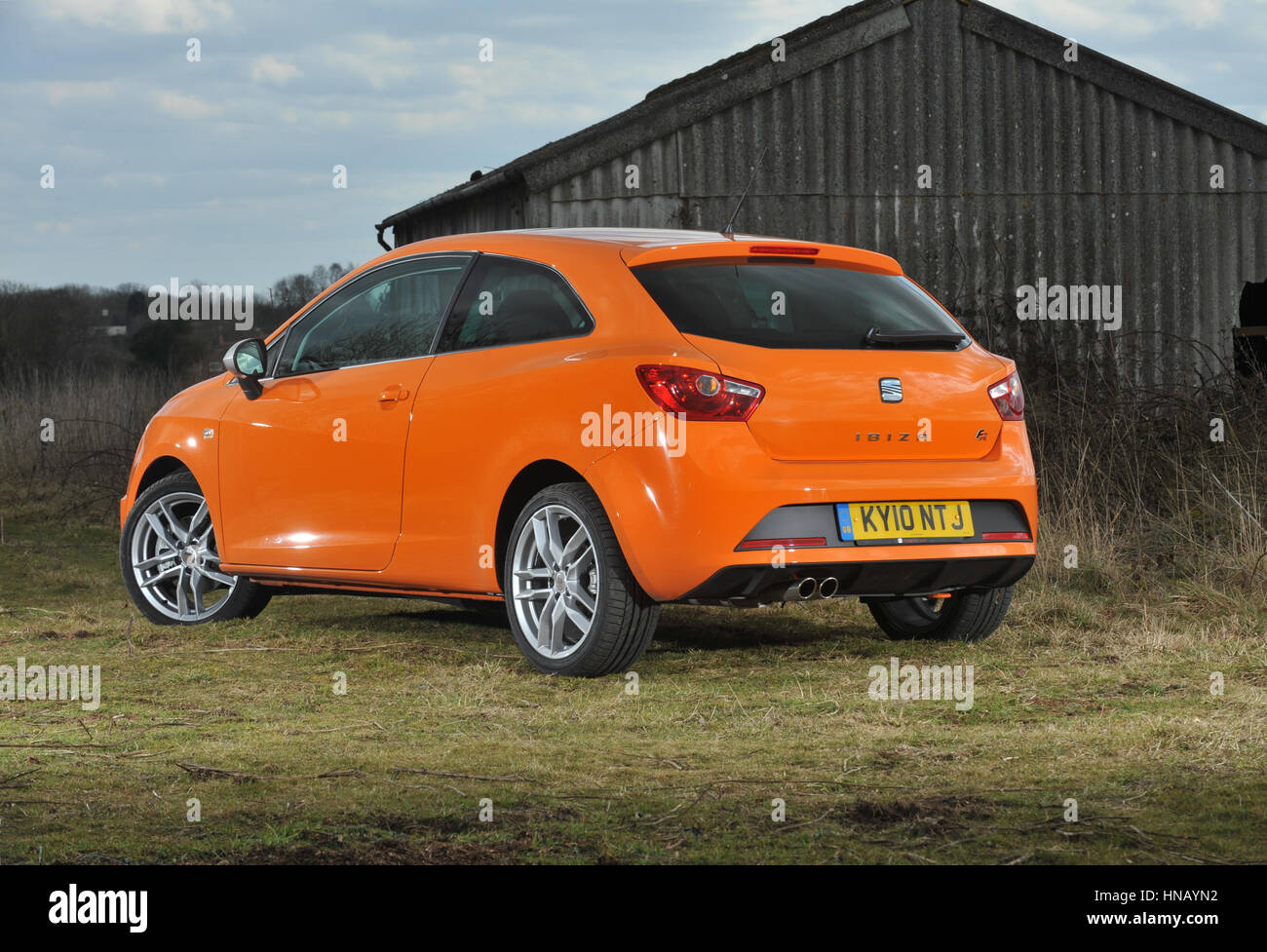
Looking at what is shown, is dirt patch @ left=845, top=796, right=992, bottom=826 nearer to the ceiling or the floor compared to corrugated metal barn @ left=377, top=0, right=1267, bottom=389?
nearer to the floor

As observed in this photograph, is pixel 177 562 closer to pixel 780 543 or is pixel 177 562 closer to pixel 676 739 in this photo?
pixel 780 543

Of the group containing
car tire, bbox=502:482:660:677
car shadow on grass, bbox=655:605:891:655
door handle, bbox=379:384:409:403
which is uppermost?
door handle, bbox=379:384:409:403

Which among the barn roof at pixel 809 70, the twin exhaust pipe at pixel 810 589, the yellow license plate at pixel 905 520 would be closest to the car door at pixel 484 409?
the twin exhaust pipe at pixel 810 589

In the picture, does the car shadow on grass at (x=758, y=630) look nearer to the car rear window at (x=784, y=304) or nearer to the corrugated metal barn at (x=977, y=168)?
the car rear window at (x=784, y=304)

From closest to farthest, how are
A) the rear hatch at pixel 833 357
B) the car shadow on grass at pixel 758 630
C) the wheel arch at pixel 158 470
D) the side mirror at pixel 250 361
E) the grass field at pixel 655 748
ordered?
the grass field at pixel 655 748, the rear hatch at pixel 833 357, the car shadow on grass at pixel 758 630, the side mirror at pixel 250 361, the wheel arch at pixel 158 470

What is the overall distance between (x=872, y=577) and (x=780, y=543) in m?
0.45

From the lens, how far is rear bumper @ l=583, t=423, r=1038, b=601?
5.86m

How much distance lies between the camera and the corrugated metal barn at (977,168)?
16.8m

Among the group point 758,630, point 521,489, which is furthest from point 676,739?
point 758,630

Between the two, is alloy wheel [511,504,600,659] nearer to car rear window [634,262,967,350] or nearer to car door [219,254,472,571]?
car door [219,254,472,571]

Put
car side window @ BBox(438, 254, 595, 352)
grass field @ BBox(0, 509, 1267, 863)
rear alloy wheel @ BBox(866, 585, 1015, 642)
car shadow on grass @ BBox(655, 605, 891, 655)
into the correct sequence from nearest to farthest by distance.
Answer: grass field @ BBox(0, 509, 1267, 863) < car side window @ BBox(438, 254, 595, 352) < rear alloy wheel @ BBox(866, 585, 1015, 642) < car shadow on grass @ BBox(655, 605, 891, 655)

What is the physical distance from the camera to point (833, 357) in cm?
616

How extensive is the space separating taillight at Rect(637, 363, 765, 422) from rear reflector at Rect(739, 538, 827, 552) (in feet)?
1.54

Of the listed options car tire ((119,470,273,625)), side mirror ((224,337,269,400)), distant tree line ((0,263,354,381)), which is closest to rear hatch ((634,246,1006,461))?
side mirror ((224,337,269,400))
